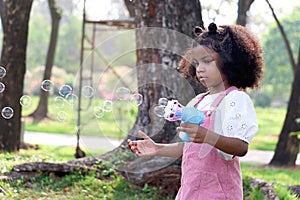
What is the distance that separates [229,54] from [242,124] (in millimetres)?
351

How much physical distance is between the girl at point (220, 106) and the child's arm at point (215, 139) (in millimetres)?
64

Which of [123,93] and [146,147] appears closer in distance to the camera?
[146,147]

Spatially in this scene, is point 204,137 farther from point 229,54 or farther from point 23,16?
Result: point 23,16

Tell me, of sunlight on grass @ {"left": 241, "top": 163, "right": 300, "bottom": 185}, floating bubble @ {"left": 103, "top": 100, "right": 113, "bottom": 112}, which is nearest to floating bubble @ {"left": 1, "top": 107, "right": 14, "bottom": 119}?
floating bubble @ {"left": 103, "top": 100, "right": 113, "bottom": 112}

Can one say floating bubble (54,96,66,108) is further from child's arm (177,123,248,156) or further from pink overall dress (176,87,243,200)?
child's arm (177,123,248,156)

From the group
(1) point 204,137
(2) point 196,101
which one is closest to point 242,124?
(1) point 204,137

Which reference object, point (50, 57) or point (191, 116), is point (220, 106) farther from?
point (50, 57)

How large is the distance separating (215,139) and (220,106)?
0.93ft

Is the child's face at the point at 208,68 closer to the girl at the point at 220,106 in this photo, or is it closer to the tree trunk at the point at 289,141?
the girl at the point at 220,106

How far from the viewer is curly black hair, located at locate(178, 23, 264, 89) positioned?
103 inches

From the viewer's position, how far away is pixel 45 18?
47.3 metres

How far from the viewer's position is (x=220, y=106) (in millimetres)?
2586

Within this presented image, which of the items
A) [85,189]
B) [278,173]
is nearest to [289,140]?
[278,173]

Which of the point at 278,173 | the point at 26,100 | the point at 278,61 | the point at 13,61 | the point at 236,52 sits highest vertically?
the point at 278,61
